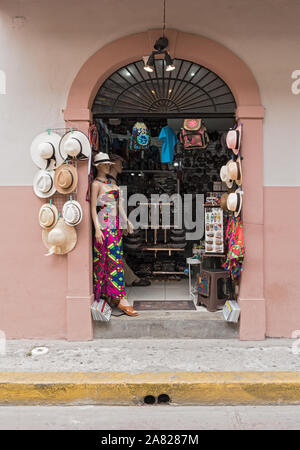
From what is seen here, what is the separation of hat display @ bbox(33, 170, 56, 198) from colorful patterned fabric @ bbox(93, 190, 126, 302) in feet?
Result: 2.50

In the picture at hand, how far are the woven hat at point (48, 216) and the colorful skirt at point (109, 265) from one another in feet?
2.29

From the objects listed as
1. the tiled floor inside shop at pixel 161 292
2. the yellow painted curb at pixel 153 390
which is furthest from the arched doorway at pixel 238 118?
the yellow painted curb at pixel 153 390

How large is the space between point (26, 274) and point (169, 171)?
4.47 m

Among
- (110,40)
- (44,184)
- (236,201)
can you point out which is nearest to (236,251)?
(236,201)

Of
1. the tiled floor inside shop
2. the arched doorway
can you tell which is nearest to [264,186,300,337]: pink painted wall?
the arched doorway

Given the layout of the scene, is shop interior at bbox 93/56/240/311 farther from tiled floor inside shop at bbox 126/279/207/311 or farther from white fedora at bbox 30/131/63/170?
white fedora at bbox 30/131/63/170

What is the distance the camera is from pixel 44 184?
4.85 metres

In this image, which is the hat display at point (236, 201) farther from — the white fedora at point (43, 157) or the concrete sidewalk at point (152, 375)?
the white fedora at point (43, 157)

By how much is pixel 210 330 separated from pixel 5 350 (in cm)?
282

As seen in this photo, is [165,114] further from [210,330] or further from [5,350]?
[5,350]

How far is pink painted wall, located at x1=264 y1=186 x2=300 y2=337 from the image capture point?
16.4ft

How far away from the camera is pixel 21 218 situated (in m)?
5.04
